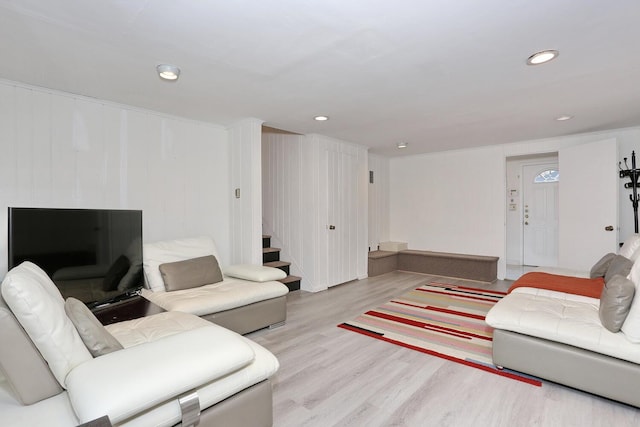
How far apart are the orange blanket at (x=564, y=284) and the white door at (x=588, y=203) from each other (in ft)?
4.29

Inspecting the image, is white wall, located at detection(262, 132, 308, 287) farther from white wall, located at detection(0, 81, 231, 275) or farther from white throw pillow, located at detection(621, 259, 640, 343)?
white throw pillow, located at detection(621, 259, 640, 343)

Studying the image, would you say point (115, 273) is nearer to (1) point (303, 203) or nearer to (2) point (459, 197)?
(1) point (303, 203)

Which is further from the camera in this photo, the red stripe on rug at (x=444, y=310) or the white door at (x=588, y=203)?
the white door at (x=588, y=203)

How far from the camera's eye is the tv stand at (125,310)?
2.34 m

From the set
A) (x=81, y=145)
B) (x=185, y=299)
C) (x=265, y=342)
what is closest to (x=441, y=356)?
(x=265, y=342)

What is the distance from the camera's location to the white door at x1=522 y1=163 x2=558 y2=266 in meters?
6.12

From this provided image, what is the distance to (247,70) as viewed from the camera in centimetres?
240

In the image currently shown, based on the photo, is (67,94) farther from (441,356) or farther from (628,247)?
(628,247)

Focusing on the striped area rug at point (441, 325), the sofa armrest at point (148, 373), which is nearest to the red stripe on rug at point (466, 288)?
the striped area rug at point (441, 325)

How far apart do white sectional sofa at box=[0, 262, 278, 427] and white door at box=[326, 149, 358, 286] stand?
3428 mm

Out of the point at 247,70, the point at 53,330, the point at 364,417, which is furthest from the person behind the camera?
the point at 247,70

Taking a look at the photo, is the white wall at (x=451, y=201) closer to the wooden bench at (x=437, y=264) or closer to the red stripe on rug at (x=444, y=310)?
the wooden bench at (x=437, y=264)

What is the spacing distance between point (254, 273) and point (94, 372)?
2144 mm

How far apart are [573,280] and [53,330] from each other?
13.5 ft
